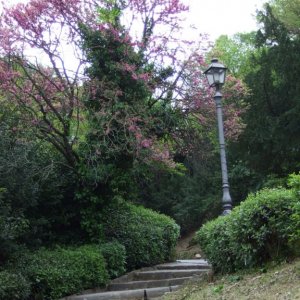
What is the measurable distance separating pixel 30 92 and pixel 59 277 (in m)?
4.08

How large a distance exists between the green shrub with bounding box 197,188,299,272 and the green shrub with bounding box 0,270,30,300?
3.32 metres

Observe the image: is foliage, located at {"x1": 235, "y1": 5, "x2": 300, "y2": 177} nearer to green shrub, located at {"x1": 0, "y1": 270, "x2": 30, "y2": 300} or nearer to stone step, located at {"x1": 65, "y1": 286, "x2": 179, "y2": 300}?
stone step, located at {"x1": 65, "y1": 286, "x2": 179, "y2": 300}

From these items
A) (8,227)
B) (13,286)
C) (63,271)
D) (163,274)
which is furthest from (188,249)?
(13,286)

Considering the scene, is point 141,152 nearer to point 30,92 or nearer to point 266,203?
point 30,92

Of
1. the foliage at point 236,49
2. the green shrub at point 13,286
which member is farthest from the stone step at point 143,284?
the foliage at point 236,49

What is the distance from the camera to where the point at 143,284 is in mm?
9500

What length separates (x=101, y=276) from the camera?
9.06 m

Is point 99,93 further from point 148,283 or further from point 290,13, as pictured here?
point 290,13

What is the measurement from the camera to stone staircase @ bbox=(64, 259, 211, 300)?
336 inches

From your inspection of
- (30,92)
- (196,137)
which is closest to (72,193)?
(30,92)

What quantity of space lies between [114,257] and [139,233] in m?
1.28

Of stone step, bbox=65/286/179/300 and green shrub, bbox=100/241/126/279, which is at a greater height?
green shrub, bbox=100/241/126/279

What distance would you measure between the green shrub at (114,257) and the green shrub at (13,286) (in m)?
2.27

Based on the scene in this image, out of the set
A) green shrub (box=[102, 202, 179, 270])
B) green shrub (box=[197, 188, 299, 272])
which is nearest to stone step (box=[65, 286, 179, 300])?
green shrub (box=[102, 202, 179, 270])
